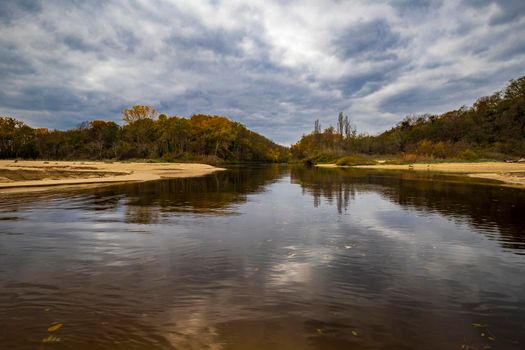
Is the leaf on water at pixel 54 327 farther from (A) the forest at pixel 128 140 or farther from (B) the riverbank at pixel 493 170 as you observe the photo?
(A) the forest at pixel 128 140

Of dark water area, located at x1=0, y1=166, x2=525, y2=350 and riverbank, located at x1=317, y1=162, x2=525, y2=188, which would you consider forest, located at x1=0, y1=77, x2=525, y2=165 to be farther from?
dark water area, located at x1=0, y1=166, x2=525, y2=350

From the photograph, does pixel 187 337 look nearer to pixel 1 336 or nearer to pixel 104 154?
pixel 1 336

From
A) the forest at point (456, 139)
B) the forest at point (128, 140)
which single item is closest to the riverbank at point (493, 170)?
the forest at point (456, 139)

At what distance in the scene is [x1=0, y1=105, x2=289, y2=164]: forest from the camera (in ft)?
393

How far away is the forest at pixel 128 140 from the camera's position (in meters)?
120

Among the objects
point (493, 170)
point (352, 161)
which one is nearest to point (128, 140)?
point (352, 161)

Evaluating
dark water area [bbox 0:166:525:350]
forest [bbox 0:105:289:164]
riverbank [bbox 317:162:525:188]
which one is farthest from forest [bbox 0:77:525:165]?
dark water area [bbox 0:166:525:350]

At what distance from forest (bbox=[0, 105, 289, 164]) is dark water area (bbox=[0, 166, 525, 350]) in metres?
105

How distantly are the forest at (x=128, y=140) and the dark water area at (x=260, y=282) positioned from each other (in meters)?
105

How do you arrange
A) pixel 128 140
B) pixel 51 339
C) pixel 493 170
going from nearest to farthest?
pixel 51 339 < pixel 493 170 < pixel 128 140

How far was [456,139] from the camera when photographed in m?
128

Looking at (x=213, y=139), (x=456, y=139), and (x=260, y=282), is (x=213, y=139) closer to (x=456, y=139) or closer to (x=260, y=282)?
(x=456, y=139)

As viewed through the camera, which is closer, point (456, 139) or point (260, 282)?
point (260, 282)

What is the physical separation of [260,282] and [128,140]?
132930 mm
